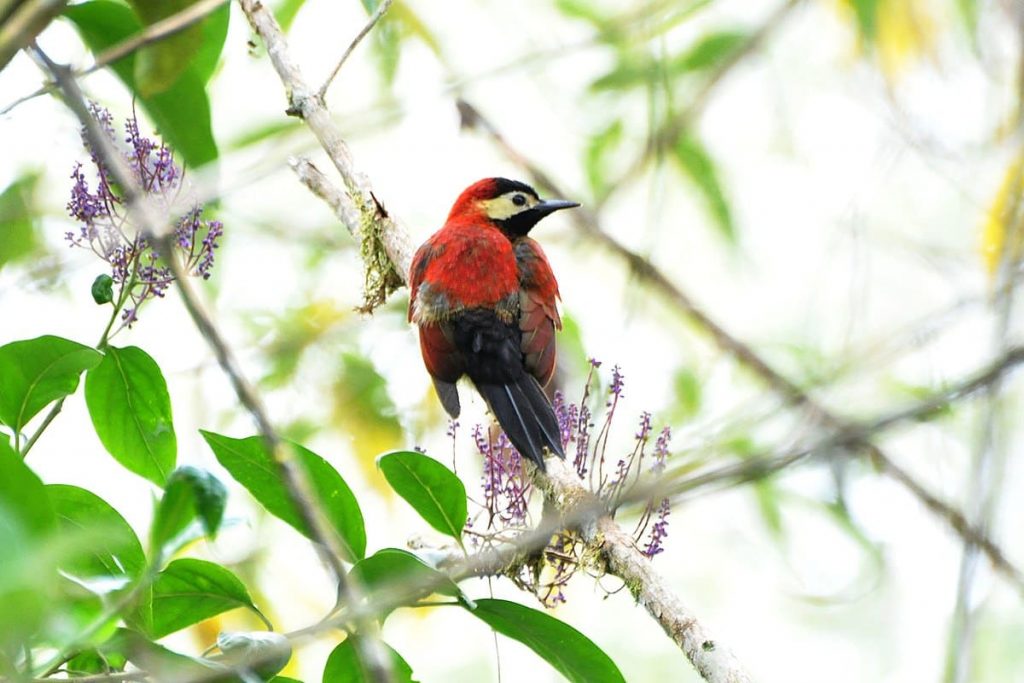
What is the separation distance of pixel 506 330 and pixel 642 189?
253 cm

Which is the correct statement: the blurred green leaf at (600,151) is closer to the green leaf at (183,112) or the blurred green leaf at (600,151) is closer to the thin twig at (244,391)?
the green leaf at (183,112)

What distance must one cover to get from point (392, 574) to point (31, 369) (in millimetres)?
681

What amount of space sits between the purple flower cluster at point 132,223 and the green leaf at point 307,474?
19.2 inches

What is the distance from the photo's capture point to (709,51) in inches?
166

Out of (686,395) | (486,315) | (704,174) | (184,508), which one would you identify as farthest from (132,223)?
(704,174)

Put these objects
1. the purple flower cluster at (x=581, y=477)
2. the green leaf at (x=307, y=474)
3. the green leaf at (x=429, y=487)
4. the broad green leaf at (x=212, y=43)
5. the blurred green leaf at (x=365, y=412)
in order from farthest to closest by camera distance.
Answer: the blurred green leaf at (x=365, y=412) → the purple flower cluster at (x=581, y=477) → the broad green leaf at (x=212, y=43) → the green leaf at (x=429, y=487) → the green leaf at (x=307, y=474)

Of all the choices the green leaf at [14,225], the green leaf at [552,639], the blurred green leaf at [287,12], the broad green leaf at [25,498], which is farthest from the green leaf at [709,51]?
the broad green leaf at [25,498]

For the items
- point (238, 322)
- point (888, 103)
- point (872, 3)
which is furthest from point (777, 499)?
point (238, 322)

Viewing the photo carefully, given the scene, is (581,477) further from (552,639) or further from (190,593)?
(190,593)

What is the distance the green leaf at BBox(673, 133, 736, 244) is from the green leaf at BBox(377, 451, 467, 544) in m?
2.43

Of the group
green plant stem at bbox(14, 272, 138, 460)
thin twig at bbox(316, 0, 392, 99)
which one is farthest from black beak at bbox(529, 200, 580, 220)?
green plant stem at bbox(14, 272, 138, 460)

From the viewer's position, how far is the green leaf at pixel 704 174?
13.6 ft

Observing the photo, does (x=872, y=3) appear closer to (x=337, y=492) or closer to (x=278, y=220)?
(x=337, y=492)

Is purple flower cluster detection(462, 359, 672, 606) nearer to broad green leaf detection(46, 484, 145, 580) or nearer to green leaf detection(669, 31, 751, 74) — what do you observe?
broad green leaf detection(46, 484, 145, 580)
